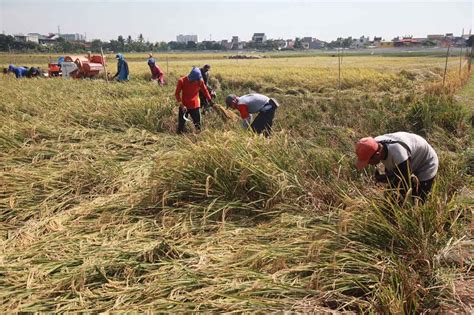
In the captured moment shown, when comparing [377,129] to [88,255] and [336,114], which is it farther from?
[88,255]

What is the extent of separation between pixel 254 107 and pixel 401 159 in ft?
9.11

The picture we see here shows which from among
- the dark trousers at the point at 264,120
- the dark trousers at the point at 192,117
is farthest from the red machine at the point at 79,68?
the dark trousers at the point at 264,120

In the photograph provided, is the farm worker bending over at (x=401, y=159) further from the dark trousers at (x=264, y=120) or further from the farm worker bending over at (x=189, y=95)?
the farm worker bending over at (x=189, y=95)

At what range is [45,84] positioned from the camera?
32.4ft

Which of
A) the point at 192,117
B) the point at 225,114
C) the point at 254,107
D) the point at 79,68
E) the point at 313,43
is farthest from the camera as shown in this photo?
the point at 313,43

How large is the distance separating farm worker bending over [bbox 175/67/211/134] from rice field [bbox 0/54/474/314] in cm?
92

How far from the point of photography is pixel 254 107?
5348 mm

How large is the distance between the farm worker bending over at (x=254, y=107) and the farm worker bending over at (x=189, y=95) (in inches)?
49.1

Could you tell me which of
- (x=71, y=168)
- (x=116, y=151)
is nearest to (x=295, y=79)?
(x=116, y=151)

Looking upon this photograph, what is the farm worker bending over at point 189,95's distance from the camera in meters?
6.36

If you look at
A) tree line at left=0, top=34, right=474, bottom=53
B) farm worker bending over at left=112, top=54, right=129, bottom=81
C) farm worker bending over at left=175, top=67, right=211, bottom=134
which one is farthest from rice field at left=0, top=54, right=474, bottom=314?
tree line at left=0, top=34, right=474, bottom=53

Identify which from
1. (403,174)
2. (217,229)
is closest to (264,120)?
(217,229)

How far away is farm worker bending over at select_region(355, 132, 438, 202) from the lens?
9.14 ft

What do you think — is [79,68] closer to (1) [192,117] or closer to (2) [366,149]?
(1) [192,117]
